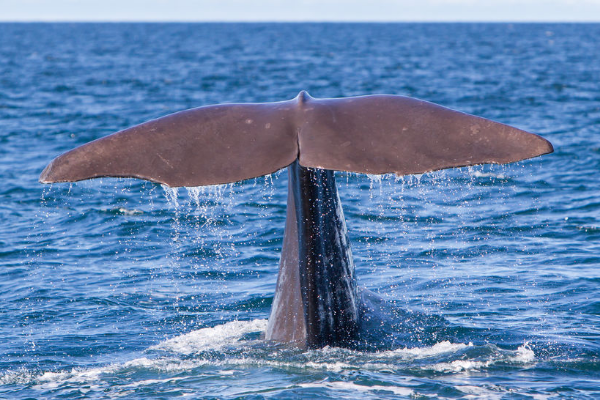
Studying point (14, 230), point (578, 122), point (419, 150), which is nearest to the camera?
point (419, 150)

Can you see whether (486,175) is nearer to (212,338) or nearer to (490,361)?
(212,338)

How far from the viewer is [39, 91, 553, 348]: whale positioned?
556 cm

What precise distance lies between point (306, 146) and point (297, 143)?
97mm

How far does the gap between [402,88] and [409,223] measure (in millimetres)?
25247

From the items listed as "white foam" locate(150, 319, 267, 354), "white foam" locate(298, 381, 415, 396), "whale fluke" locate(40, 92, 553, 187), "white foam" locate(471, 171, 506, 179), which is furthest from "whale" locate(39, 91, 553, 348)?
"white foam" locate(471, 171, 506, 179)

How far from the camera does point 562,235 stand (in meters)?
12.8

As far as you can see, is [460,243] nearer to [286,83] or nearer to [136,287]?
[136,287]

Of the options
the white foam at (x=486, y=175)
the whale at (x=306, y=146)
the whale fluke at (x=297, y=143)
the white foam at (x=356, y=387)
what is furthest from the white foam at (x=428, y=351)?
the white foam at (x=486, y=175)

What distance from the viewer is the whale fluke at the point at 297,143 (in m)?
5.55

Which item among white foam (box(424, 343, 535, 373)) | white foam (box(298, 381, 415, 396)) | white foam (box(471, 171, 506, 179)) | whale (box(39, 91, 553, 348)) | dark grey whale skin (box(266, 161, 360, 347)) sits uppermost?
white foam (box(471, 171, 506, 179))

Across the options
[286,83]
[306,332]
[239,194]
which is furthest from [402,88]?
[306,332]

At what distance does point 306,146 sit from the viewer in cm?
573

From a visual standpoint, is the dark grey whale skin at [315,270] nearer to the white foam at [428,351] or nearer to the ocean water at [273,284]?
the ocean water at [273,284]

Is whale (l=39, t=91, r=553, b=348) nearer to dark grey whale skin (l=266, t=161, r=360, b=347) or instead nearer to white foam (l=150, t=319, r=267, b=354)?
dark grey whale skin (l=266, t=161, r=360, b=347)
